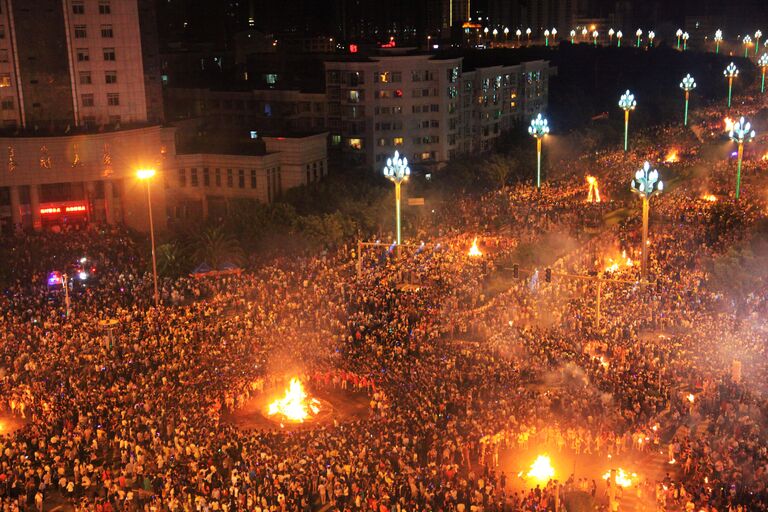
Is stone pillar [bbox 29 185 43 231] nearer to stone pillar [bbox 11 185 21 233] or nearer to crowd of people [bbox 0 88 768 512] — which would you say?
stone pillar [bbox 11 185 21 233]

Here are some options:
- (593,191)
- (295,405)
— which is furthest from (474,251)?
(295,405)

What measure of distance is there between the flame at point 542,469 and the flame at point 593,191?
38018 mm

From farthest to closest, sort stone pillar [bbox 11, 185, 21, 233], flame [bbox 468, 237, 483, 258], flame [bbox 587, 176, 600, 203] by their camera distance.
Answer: flame [bbox 587, 176, 600, 203]
stone pillar [bbox 11, 185, 21, 233]
flame [bbox 468, 237, 483, 258]

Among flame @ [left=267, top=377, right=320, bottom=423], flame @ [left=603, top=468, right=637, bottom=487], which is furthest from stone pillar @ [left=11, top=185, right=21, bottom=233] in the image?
flame @ [left=603, top=468, right=637, bottom=487]

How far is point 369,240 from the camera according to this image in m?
53.1

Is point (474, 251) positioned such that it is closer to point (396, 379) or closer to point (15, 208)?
point (396, 379)

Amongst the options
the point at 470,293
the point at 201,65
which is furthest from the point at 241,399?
the point at 201,65

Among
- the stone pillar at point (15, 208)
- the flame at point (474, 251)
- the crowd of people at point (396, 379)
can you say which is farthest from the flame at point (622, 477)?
the stone pillar at point (15, 208)

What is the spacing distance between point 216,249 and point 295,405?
61.3 feet

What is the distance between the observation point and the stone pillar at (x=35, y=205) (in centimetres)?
5750

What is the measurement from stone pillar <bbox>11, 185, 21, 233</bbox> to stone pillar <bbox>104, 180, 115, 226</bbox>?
5480mm

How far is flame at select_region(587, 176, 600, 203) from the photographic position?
63.4 meters

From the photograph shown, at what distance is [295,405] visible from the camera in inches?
1278

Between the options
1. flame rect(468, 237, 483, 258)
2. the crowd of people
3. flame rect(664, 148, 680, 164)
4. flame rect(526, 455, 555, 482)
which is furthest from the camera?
flame rect(664, 148, 680, 164)
